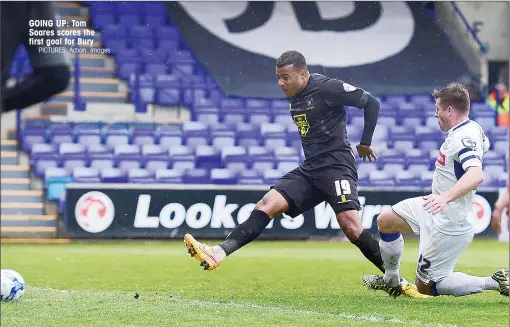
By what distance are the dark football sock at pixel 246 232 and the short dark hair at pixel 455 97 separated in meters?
1.66

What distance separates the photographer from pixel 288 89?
7688 mm

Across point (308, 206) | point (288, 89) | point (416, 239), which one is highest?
point (288, 89)

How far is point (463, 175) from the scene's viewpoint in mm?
6242

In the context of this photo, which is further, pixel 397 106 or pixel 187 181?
pixel 397 106

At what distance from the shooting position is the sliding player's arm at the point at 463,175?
5879mm

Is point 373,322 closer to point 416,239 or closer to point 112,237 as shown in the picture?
point 112,237

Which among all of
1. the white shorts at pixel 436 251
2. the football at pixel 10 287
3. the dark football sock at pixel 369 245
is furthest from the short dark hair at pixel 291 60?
the football at pixel 10 287

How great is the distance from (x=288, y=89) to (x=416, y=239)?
916cm

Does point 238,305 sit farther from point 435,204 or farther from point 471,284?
point 435,204

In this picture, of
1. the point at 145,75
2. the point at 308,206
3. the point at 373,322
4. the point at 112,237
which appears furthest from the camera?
the point at 145,75

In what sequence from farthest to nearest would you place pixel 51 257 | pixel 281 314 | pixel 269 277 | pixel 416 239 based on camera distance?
pixel 416 239 < pixel 51 257 < pixel 269 277 < pixel 281 314

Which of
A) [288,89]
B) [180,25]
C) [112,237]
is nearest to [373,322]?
[288,89]

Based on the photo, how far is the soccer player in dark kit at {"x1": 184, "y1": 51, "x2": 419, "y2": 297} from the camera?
752cm

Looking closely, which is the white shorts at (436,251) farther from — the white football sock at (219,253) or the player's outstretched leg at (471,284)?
the white football sock at (219,253)
